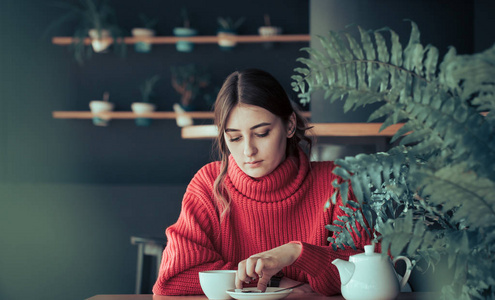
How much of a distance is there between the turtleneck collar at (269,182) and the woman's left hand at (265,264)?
0.35 m

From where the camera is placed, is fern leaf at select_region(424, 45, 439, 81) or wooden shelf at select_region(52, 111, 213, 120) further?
wooden shelf at select_region(52, 111, 213, 120)

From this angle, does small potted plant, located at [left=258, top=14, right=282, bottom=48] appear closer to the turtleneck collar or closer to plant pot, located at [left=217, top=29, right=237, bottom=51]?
plant pot, located at [left=217, top=29, right=237, bottom=51]

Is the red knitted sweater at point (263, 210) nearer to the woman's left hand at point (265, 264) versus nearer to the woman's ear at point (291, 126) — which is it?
the woman's ear at point (291, 126)

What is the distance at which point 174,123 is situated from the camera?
495 cm

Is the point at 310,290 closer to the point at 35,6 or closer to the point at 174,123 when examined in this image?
the point at 174,123

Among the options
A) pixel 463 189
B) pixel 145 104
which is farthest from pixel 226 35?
pixel 463 189

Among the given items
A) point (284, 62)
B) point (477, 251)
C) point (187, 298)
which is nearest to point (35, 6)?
point (284, 62)

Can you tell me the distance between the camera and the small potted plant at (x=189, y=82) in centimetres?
467

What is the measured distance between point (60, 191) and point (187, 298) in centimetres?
334

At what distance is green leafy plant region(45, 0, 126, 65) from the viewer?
4.64m

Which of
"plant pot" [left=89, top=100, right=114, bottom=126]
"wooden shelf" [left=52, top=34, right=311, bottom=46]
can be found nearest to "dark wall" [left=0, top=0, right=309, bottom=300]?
"wooden shelf" [left=52, top=34, right=311, bottom=46]

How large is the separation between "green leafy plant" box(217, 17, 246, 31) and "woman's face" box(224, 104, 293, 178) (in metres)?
3.20

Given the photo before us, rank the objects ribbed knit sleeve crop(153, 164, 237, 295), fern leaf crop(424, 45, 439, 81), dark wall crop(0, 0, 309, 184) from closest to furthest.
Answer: fern leaf crop(424, 45, 439, 81), ribbed knit sleeve crop(153, 164, 237, 295), dark wall crop(0, 0, 309, 184)

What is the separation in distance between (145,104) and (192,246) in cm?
341
